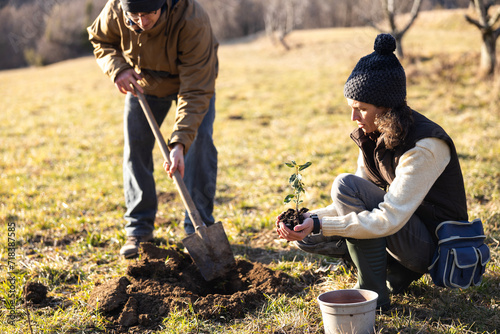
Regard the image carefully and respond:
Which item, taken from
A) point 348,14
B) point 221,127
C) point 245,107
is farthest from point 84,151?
point 348,14

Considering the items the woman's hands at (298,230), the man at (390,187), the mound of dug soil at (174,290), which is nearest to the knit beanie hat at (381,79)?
the man at (390,187)

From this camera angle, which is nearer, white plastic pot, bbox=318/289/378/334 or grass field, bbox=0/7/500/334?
white plastic pot, bbox=318/289/378/334

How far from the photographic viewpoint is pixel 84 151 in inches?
332

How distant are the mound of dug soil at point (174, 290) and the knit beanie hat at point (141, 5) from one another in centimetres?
170

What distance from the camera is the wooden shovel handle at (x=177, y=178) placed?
11.9 feet

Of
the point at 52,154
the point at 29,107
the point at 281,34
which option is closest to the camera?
the point at 52,154

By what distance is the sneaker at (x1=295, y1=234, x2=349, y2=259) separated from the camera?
10.1ft

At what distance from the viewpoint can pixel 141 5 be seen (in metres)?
3.44

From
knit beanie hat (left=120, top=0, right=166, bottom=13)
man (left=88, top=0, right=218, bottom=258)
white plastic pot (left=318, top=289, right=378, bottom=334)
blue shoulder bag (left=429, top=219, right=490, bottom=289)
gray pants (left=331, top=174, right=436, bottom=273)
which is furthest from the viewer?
man (left=88, top=0, right=218, bottom=258)

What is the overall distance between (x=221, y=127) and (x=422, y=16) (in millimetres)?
23650

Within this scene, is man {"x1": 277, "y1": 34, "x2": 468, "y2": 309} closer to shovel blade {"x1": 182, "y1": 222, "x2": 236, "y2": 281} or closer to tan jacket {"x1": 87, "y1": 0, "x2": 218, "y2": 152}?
shovel blade {"x1": 182, "y1": 222, "x2": 236, "y2": 281}

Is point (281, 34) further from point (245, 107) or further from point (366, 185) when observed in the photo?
point (366, 185)

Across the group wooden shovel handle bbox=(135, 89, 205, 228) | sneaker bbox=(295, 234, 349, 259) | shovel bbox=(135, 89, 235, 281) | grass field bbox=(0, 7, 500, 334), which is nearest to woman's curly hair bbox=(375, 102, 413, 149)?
sneaker bbox=(295, 234, 349, 259)

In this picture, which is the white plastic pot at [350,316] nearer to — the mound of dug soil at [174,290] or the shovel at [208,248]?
the mound of dug soil at [174,290]
